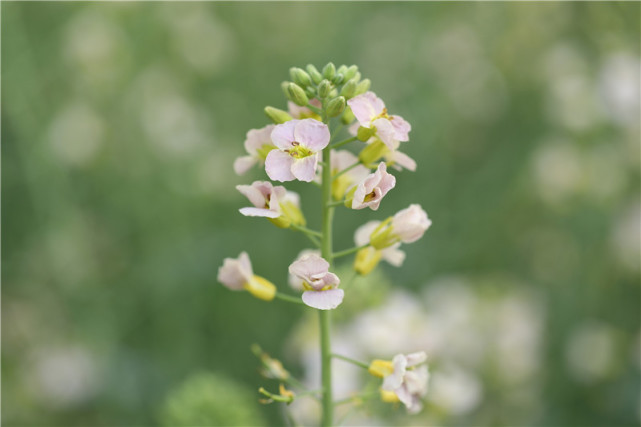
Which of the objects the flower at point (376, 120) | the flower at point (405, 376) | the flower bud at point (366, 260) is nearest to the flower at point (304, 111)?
the flower at point (376, 120)

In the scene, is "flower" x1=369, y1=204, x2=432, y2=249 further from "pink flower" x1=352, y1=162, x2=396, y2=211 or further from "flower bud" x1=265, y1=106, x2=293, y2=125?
"flower bud" x1=265, y1=106, x2=293, y2=125

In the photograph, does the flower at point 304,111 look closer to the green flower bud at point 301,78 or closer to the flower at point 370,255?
the green flower bud at point 301,78

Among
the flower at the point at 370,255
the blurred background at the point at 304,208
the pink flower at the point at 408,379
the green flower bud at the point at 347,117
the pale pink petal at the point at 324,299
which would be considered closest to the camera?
the pale pink petal at the point at 324,299

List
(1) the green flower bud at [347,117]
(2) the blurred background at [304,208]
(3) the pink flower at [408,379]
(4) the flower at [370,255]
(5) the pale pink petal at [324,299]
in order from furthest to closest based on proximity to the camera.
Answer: (2) the blurred background at [304,208], (4) the flower at [370,255], (1) the green flower bud at [347,117], (3) the pink flower at [408,379], (5) the pale pink petal at [324,299]

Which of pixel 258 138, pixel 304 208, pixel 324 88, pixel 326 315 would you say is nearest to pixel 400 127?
pixel 324 88

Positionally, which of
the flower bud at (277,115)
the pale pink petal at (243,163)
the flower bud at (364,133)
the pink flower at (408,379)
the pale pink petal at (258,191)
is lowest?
the pink flower at (408,379)

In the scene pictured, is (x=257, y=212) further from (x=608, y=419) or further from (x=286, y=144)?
(x=608, y=419)
